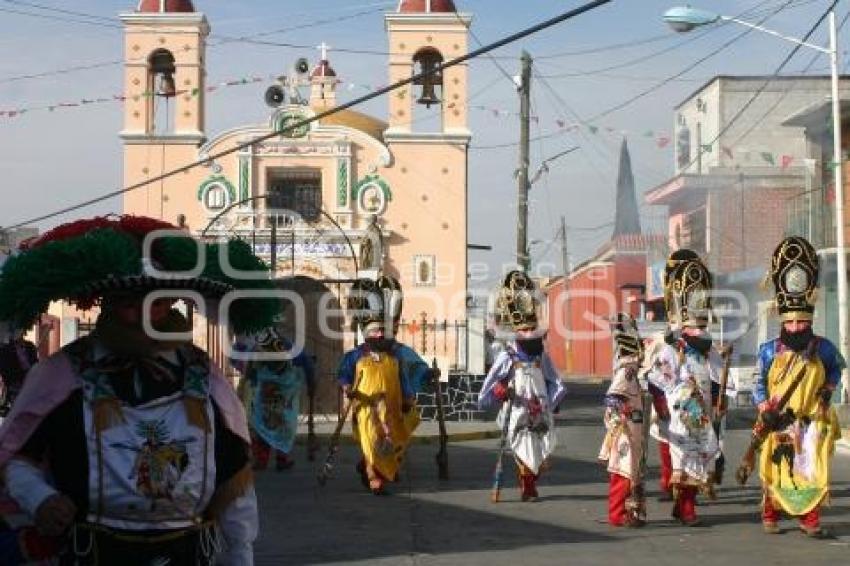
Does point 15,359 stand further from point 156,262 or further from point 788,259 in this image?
point 156,262

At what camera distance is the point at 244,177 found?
2931cm

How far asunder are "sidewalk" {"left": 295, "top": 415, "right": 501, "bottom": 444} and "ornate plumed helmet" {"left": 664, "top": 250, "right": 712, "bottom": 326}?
8.33 metres

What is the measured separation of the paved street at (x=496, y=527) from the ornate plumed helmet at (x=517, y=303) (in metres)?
1.65

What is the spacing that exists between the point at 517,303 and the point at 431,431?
9.17 m

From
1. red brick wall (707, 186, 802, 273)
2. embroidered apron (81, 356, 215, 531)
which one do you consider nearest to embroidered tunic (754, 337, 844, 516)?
embroidered apron (81, 356, 215, 531)

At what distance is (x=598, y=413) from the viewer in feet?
95.0

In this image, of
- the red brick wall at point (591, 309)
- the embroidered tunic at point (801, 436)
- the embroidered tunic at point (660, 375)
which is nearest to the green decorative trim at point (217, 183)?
the embroidered tunic at point (660, 375)

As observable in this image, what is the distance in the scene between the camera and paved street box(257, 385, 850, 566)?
9.81m

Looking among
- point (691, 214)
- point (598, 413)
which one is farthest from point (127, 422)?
point (691, 214)

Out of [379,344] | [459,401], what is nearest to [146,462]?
[379,344]

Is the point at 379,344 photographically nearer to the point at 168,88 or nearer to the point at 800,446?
the point at 800,446

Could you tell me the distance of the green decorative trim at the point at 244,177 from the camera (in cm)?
2923

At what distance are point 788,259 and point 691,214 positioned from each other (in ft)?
115

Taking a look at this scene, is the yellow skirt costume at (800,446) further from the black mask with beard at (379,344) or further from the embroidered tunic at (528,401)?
the black mask with beard at (379,344)
